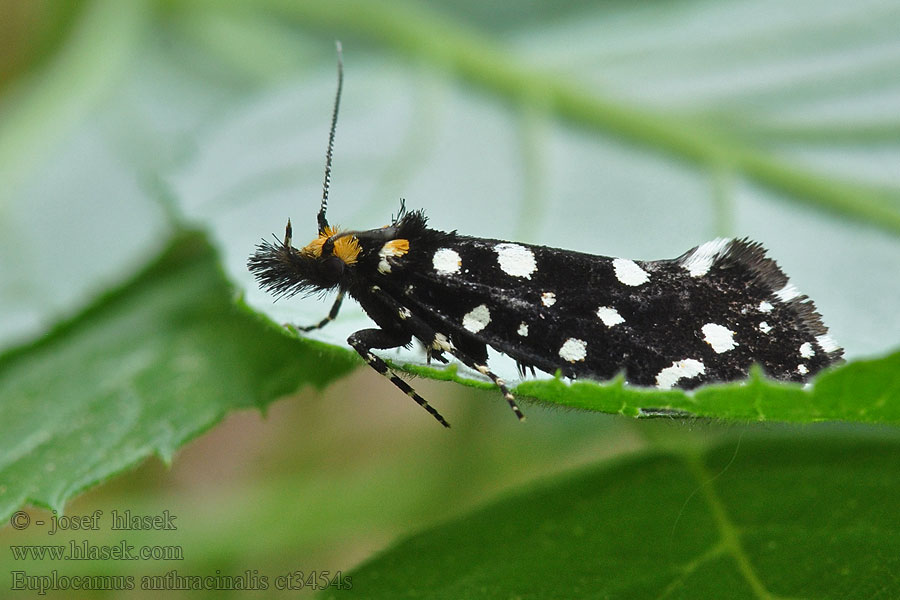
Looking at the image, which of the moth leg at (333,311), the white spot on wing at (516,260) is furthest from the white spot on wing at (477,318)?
the moth leg at (333,311)

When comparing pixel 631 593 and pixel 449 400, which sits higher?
pixel 449 400

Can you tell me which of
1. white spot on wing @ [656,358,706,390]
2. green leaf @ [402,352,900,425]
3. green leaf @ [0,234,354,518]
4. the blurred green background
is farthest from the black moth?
green leaf @ [402,352,900,425]

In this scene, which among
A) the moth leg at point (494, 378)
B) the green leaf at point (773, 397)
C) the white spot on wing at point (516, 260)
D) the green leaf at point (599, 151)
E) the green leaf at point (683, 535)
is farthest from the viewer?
the green leaf at point (599, 151)

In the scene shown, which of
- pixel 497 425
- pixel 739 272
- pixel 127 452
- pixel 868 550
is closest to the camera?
pixel 868 550

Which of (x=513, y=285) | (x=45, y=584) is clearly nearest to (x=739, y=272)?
(x=513, y=285)

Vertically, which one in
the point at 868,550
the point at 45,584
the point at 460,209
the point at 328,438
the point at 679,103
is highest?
the point at 679,103

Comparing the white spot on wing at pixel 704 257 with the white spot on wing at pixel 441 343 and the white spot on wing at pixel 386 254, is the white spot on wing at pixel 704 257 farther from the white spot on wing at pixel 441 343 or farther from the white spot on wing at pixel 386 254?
the white spot on wing at pixel 386 254

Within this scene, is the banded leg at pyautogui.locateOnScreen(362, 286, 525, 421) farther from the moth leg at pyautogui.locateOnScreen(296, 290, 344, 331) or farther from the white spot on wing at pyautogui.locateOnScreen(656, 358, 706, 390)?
the white spot on wing at pyautogui.locateOnScreen(656, 358, 706, 390)

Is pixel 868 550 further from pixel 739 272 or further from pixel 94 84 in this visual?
pixel 94 84
